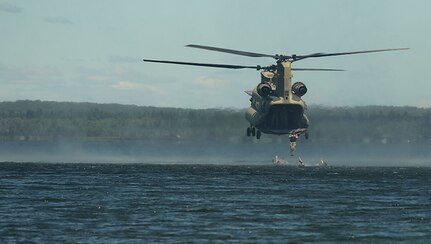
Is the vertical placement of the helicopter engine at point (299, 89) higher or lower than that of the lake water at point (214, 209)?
higher

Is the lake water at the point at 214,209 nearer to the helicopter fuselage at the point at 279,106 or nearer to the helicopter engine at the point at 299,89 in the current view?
the helicopter fuselage at the point at 279,106

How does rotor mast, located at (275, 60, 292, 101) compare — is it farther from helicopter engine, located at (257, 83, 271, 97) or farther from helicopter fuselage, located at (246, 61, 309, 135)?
helicopter engine, located at (257, 83, 271, 97)

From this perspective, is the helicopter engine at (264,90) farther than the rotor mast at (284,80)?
No

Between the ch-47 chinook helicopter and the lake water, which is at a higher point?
the ch-47 chinook helicopter

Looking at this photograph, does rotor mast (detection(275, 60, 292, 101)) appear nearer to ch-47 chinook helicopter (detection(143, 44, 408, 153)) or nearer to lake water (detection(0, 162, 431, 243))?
ch-47 chinook helicopter (detection(143, 44, 408, 153))

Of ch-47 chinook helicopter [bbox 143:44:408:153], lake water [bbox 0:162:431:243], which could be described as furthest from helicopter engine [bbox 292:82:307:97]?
lake water [bbox 0:162:431:243]

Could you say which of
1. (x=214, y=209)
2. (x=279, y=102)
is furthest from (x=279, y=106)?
(x=214, y=209)

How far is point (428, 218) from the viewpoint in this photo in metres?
85.2

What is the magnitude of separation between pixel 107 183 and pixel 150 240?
60.9m

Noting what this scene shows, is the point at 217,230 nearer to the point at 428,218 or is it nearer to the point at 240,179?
the point at 428,218

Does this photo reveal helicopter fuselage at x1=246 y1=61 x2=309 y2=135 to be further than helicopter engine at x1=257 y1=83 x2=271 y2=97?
No

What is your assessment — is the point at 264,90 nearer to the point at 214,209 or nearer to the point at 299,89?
the point at 299,89

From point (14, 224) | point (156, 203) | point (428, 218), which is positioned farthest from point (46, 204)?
point (428, 218)

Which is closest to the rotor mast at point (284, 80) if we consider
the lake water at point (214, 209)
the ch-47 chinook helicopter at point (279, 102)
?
the ch-47 chinook helicopter at point (279, 102)
